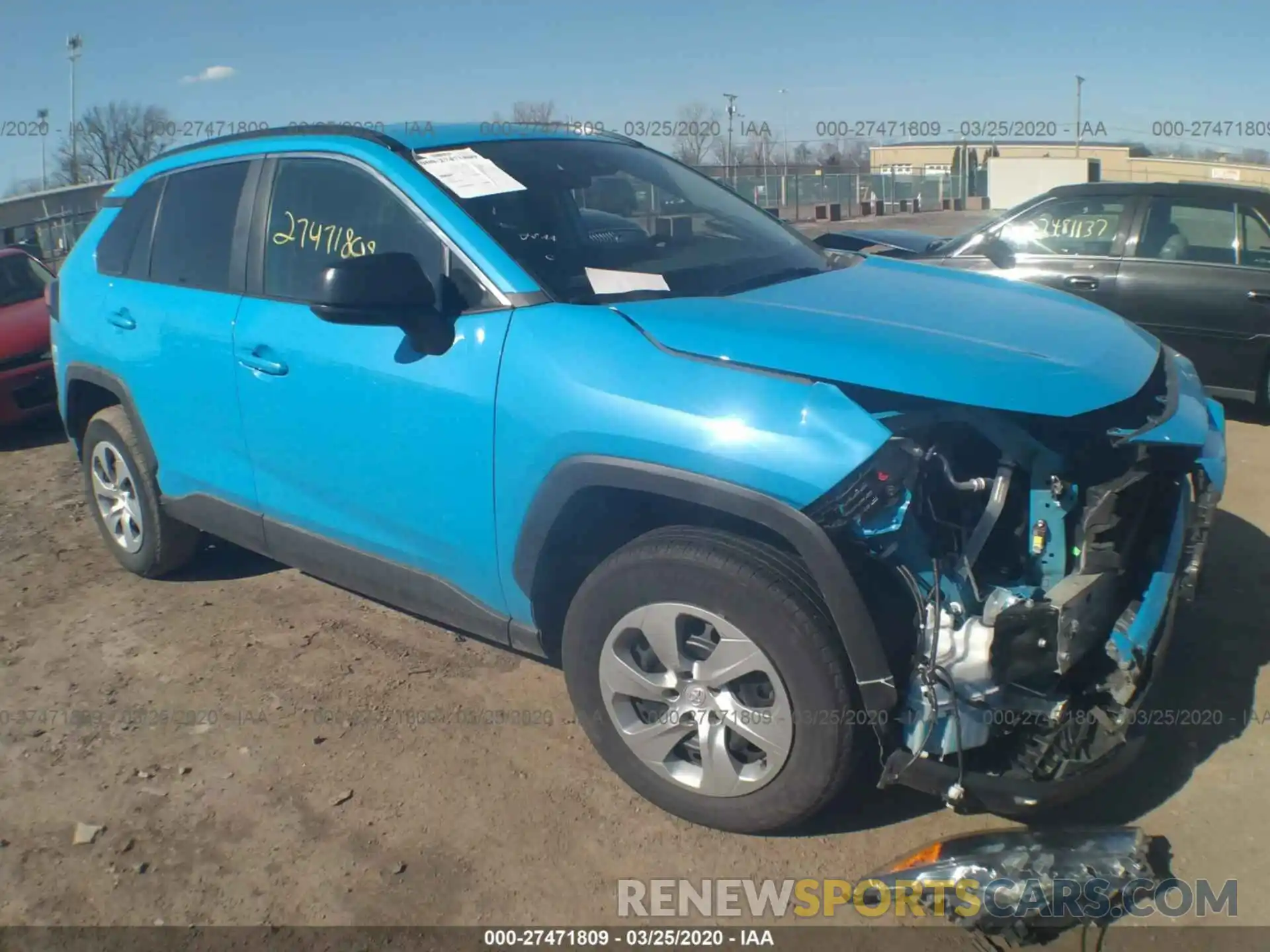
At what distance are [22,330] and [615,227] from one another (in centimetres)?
656

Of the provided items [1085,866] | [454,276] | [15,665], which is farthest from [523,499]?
[15,665]

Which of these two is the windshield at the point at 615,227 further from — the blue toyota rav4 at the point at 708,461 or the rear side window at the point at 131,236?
the rear side window at the point at 131,236

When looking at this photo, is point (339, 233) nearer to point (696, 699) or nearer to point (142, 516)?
point (142, 516)

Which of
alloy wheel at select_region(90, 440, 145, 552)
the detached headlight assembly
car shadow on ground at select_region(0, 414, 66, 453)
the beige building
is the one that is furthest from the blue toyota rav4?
the beige building

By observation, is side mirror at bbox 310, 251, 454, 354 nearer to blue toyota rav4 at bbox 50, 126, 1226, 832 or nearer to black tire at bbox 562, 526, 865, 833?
blue toyota rav4 at bbox 50, 126, 1226, 832

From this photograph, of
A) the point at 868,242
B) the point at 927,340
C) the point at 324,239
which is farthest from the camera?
the point at 868,242

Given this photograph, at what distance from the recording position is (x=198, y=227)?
414cm

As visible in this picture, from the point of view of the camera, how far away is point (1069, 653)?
254 cm

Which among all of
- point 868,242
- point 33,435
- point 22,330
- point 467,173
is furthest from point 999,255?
point 33,435

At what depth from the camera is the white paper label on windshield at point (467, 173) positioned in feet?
10.8

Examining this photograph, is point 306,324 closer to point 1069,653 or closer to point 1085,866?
point 1069,653

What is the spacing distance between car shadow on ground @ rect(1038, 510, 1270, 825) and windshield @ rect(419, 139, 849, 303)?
1.79m

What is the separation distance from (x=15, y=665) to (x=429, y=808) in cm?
216

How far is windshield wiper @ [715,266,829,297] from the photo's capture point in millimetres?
3227
